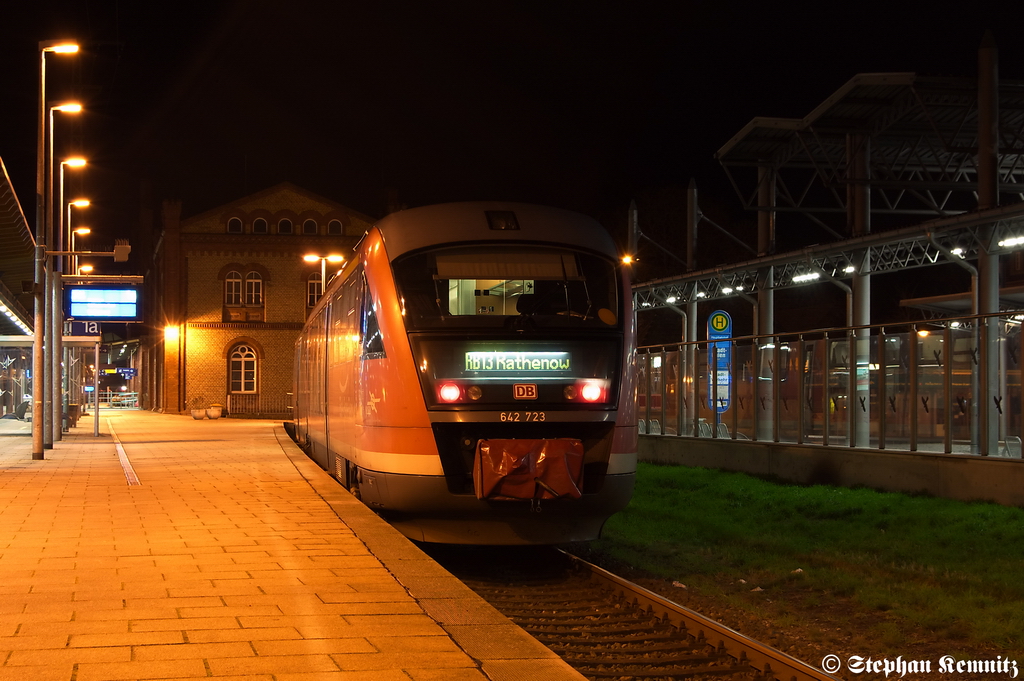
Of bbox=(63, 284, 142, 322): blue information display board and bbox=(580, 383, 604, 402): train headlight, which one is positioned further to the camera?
bbox=(63, 284, 142, 322): blue information display board

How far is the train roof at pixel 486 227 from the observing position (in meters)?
10.9

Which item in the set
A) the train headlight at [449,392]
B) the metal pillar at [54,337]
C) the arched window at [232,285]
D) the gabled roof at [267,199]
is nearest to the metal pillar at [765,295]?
the train headlight at [449,392]

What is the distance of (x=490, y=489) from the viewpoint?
A: 977 cm

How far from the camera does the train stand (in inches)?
394

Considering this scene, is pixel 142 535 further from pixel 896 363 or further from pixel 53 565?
pixel 896 363

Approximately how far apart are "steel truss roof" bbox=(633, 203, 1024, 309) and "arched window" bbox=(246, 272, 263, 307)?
28203 millimetres

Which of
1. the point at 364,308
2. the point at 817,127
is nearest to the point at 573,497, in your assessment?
the point at 364,308

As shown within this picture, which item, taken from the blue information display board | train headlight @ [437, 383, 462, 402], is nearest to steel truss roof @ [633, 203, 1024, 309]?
train headlight @ [437, 383, 462, 402]

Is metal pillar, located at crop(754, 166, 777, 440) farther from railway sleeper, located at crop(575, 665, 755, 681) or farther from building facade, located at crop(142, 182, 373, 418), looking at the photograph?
building facade, located at crop(142, 182, 373, 418)

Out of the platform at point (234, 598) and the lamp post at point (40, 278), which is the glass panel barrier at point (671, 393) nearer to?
the platform at point (234, 598)

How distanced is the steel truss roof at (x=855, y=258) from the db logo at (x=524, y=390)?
11919 mm

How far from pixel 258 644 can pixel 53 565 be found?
3227 mm

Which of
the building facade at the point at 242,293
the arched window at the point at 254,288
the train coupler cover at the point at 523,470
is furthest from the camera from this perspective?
the arched window at the point at 254,288

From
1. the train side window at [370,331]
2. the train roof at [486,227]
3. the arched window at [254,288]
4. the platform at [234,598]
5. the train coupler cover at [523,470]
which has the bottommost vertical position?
the platform at [234,598]
